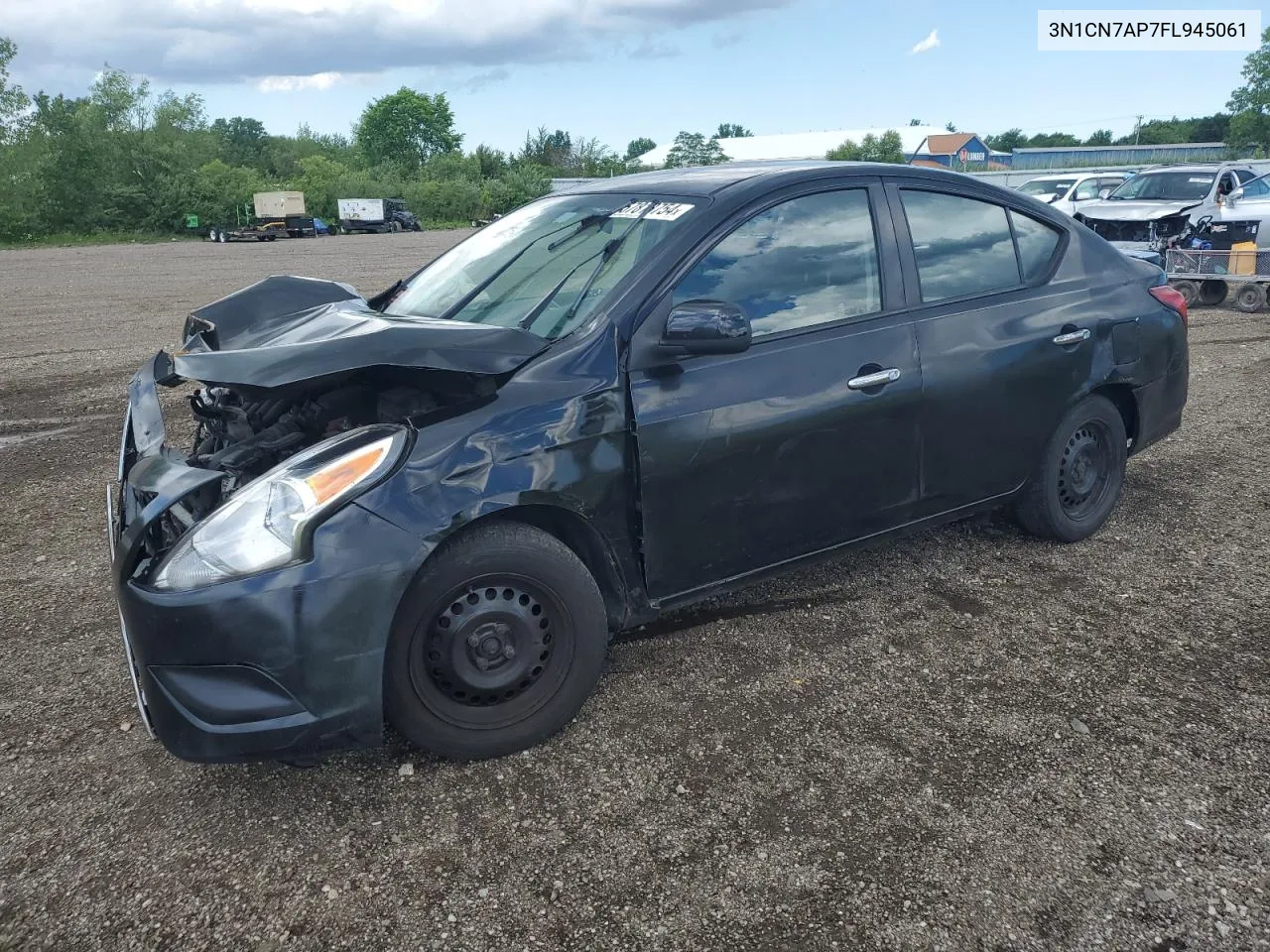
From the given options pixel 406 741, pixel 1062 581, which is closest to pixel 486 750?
pixel 406 741

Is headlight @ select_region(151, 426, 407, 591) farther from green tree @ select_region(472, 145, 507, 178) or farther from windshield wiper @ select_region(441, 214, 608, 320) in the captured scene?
green tree @ select_region(472, 145, 507, 178)

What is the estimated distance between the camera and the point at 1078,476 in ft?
14.5

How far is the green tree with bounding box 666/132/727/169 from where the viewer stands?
7500 cm

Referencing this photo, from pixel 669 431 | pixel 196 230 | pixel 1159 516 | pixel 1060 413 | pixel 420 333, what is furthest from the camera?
pixel 196 230

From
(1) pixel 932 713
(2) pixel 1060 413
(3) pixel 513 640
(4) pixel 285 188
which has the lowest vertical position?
(1) pixel 932 713

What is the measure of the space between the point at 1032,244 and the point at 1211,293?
35.2ft

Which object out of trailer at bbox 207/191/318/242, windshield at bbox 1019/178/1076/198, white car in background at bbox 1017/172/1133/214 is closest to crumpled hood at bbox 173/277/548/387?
white car in background at bbox 1017/172/1133/214

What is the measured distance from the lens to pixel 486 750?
9.53ft

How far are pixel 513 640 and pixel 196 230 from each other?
178 feet

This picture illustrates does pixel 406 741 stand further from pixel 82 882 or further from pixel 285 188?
pixel 285 188

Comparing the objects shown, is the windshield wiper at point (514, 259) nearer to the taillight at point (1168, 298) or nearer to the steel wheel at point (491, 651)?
the steel wheel at point (491, 651)

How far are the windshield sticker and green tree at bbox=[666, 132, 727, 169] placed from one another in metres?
72.1

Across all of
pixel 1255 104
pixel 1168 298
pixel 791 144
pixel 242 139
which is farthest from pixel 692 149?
pixel 1168 298

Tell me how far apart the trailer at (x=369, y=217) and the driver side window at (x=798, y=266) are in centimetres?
5057
